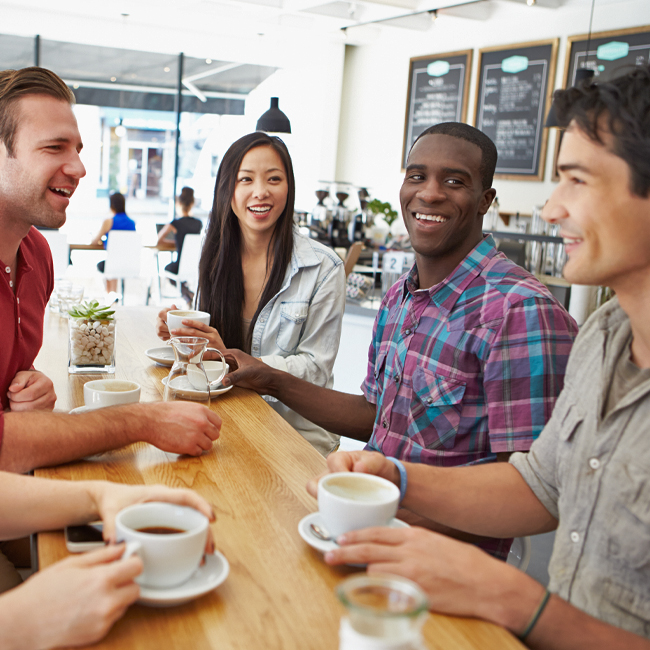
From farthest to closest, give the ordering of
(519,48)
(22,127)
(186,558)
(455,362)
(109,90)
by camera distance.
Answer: (109,90) → (519,48) → (22,127) → (455,362) → (186,558)

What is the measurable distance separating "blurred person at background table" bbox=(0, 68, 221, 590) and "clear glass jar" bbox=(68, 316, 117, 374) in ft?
0.31

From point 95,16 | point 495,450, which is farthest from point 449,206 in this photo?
point 95,16

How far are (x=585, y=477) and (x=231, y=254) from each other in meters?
1.71

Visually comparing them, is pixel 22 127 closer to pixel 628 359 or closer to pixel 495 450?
pixel 495 450

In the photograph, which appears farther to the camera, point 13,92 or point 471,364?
point 13,92

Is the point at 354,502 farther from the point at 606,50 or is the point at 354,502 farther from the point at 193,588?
the point at 606,50

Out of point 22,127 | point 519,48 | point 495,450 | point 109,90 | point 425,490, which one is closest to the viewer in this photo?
point 425,490

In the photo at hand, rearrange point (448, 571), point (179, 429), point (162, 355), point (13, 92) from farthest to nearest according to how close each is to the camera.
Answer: point (162, 355) → point (13, 92) → point (179, 429) → point (448, 571)

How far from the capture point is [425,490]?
120 centimetres

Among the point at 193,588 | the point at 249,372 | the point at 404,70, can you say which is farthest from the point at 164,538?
the point at 404,70

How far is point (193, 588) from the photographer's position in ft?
2.76

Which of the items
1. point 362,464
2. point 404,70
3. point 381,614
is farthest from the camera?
point 404,70

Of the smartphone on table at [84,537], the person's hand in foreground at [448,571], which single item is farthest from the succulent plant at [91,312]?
the person's hand in foreground at [448,571]

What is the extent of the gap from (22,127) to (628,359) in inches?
58.9
